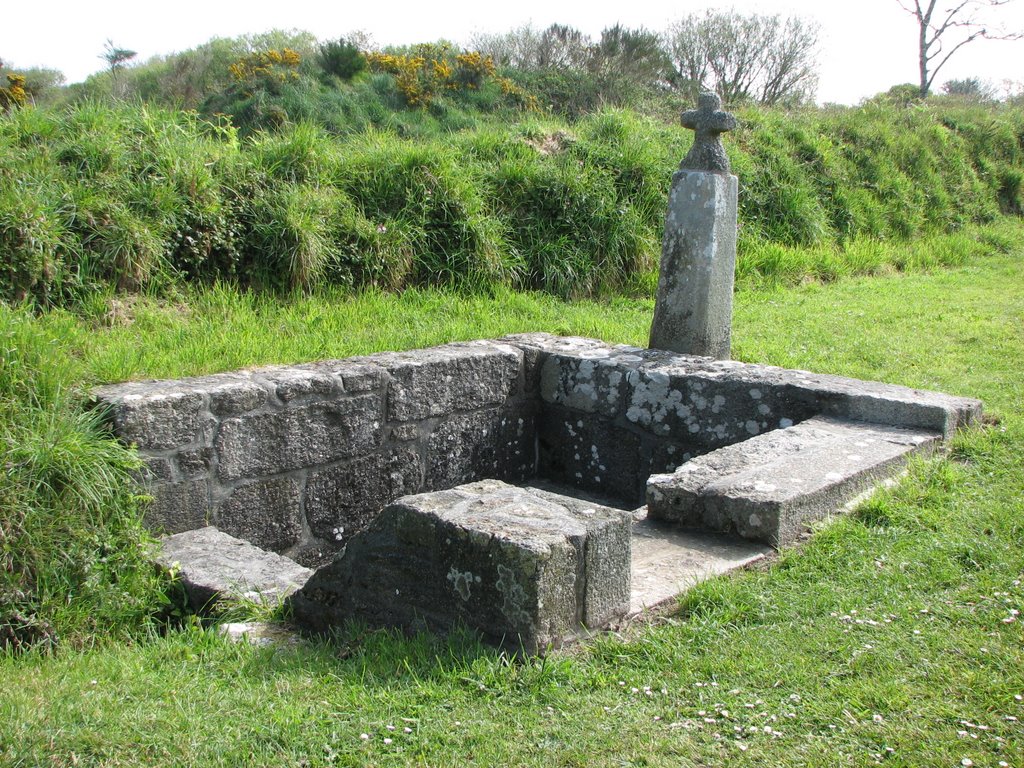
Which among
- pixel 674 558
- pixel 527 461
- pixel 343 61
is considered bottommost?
pixel 527 461

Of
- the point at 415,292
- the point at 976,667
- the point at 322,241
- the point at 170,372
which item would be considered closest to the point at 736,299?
the point at 415,292

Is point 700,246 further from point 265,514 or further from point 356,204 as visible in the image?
point 265,514

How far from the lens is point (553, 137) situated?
9875mm

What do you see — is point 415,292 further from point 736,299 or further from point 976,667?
point 976,667

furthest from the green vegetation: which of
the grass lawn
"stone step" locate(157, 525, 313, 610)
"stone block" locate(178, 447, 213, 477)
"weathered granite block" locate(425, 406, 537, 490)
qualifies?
"weathered granite block" locate(425, 406, 537, 490)

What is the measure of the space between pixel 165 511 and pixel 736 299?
242 inches

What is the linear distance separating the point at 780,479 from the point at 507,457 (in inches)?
81.8

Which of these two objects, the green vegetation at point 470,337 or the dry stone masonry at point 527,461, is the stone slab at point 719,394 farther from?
the green vegetation at point 470,337

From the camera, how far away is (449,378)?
5090 mm

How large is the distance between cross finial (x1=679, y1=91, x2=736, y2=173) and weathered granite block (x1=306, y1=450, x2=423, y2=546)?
8.33ft

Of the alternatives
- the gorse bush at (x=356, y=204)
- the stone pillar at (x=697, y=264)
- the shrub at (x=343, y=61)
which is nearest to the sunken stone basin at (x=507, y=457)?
the stone pillar at (x=697, y=264)

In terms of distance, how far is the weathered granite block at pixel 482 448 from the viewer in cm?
515

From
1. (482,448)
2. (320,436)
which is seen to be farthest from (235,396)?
(482,448)

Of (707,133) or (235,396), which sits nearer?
(235,396)
